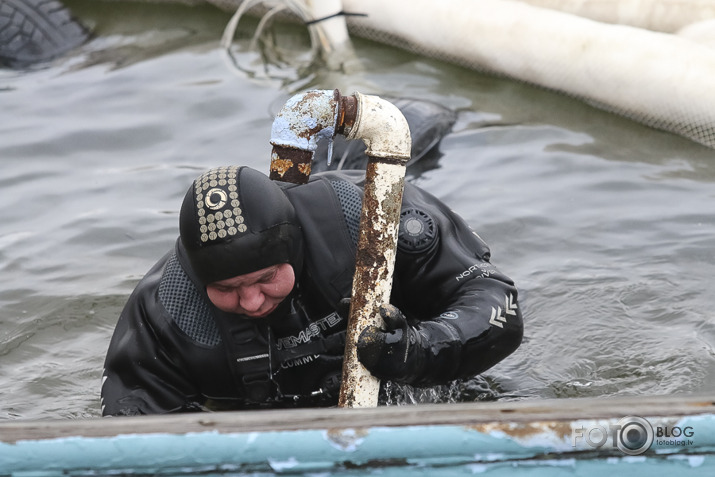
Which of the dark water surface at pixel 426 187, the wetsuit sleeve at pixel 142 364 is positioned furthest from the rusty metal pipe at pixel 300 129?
the dark water surface at pixel 426 187

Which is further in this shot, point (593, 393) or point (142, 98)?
point (142, 98)

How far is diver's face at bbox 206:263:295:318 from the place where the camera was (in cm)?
299

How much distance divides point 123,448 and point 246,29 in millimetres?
6943

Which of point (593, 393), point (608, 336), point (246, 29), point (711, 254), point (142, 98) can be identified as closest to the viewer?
point (593, 393)

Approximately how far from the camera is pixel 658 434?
6.61ft

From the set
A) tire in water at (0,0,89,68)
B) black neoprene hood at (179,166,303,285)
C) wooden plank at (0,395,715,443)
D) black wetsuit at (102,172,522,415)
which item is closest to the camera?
wooden plank at (0,395,715,443)

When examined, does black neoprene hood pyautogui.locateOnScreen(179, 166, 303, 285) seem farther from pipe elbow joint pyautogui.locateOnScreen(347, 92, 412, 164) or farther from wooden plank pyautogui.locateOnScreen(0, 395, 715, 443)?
wooden plank pyautogui.locateOnScreen(0, 395, 715, 443)

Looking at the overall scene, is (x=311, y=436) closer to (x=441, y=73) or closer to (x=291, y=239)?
(x=291, y=239)

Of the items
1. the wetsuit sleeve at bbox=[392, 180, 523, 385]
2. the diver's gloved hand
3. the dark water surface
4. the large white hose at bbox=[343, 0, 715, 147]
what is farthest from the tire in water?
the diver's gloved hand

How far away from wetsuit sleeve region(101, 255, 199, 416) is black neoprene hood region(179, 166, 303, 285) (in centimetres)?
41

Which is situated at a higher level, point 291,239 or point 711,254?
point 291,239

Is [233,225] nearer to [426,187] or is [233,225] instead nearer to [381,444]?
[381,444]

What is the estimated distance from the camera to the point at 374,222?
9.21 ft

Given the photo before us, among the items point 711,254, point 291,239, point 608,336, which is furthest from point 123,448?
point 711,254
